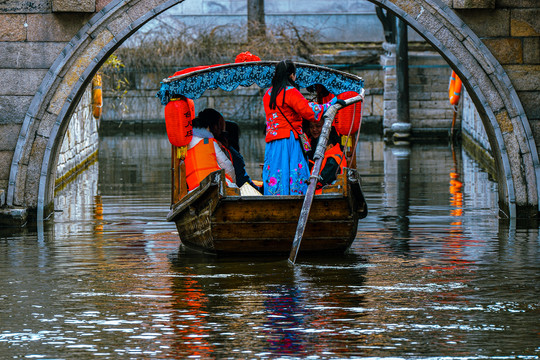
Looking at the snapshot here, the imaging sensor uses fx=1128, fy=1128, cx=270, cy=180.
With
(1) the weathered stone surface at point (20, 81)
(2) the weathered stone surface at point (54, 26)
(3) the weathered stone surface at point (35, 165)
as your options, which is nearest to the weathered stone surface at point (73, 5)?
(2) the weathered stone surface at point (54, 26)

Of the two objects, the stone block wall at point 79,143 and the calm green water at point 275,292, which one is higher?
the stone block wall at point 79,143

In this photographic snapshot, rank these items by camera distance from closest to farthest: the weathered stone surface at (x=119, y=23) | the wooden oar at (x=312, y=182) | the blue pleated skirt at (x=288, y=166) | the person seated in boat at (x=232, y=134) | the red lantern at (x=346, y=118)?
the wooden oar at (x=312, y=182) → the blue pleated skirt at (x=288, y=166) → the red lantern at (x=346, y=118) → the person seated in boat at (x=232, y=134) → the weathered stone surface at (x=119, y=23)

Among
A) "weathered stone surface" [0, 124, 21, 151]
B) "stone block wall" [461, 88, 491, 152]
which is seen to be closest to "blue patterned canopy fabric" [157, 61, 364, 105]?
"weathered stone surface" [0, 124, 21, 151]

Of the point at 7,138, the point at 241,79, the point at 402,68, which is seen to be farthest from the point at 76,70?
the point at 402,68

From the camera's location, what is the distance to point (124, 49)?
25.9m

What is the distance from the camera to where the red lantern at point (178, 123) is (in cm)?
1065

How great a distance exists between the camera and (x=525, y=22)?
1172cm

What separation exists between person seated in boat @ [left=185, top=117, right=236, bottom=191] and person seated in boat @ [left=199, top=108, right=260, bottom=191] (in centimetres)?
4

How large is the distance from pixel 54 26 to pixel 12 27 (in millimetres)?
448

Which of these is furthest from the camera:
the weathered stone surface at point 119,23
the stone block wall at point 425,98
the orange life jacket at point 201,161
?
the stone block wall at point 425,98

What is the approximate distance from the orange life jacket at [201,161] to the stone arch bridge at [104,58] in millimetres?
1621

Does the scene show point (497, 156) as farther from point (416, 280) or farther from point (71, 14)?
point (71, 14)

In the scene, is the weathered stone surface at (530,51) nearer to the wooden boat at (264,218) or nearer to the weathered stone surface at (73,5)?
the wooden boat at (264,218)

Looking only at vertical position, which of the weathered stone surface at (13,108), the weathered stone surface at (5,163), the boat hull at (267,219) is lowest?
the boat hull at (267,219)
